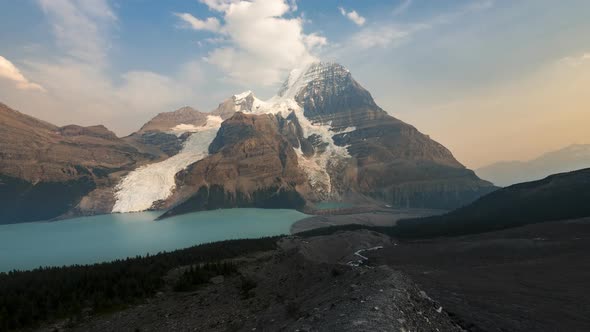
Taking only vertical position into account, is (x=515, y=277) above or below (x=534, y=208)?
below

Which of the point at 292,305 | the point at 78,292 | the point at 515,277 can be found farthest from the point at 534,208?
the point at 78,292

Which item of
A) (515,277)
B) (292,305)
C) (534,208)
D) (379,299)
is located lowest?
(515,277)

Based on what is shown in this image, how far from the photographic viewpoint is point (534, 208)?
159375 millimetres

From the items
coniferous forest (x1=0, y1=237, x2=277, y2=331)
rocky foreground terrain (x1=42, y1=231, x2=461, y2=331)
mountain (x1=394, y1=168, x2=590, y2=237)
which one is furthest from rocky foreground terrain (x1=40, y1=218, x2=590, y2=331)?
mountain (x1=394, y1=168, x2=590, y2=237)

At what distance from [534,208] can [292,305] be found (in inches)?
6672

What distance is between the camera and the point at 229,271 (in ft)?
184

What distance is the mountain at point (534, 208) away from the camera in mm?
136375

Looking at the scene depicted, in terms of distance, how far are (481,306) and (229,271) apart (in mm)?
36037

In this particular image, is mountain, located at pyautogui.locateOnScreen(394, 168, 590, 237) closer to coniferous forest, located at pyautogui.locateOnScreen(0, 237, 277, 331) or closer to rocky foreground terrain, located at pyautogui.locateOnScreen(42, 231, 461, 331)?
rocky foreground terrain, located at pyautogui.locateOnScreen(42, 231, 461, 331)

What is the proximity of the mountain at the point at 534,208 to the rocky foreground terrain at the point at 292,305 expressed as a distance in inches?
3882

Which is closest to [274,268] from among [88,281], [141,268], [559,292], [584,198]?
[141,268]

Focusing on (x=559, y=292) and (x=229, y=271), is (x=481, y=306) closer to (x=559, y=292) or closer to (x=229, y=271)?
(x=559, y=292)

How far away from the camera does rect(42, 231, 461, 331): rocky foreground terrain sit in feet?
64.5

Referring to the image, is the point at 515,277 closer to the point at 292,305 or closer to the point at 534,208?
the point at 292,305
